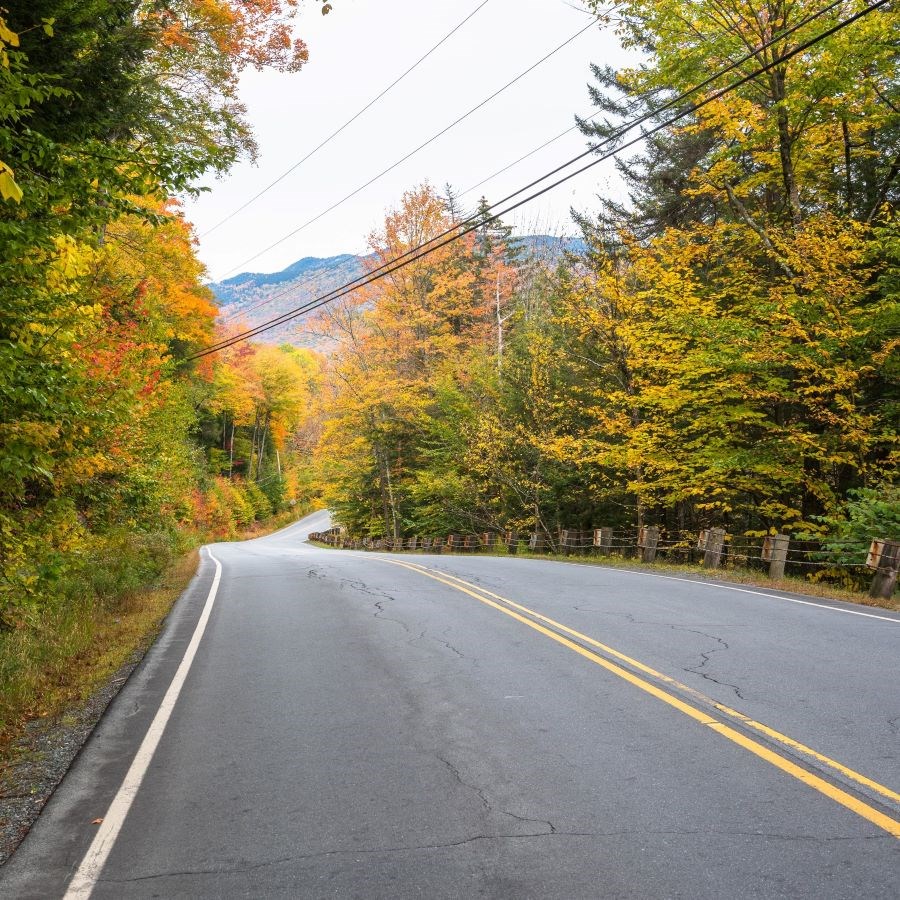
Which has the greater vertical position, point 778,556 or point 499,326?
point 499,326

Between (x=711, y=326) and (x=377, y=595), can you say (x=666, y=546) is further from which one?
(x=377, y=595)

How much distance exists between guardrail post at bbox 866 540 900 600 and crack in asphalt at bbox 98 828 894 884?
894 cm

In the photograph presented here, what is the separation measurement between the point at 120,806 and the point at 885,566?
11162 mm

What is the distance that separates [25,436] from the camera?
6551 millimetres

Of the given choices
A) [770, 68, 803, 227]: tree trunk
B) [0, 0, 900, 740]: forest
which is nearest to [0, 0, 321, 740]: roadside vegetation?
[0, 0, 900, 740]: forest

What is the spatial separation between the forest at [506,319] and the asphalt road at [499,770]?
113 inches

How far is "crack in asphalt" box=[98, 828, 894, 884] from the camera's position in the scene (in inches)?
134

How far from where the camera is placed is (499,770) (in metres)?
4.45

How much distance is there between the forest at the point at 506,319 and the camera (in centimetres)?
663

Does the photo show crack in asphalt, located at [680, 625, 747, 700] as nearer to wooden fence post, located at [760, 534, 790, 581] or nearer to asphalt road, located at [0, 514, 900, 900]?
asphalt road, located at [0, 514, 900, 900]

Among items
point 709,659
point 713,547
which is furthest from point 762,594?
point 709,659

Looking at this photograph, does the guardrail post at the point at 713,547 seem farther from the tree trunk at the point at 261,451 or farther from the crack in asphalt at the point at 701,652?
the tree trunk at the point at 261,451

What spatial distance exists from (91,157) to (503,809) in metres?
5.69

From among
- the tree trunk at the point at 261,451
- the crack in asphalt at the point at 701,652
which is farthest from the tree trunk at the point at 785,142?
the tree trunk at the point at 261,451
